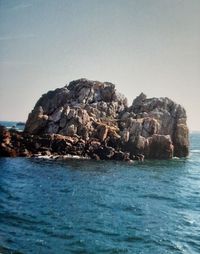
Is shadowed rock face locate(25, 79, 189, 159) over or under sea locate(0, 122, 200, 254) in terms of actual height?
over

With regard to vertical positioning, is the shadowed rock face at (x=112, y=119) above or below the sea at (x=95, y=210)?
above

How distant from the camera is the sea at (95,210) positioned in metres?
32.3

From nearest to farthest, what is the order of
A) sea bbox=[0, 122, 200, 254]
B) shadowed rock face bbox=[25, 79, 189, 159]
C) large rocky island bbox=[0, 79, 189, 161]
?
1. sea bbox=[0, 122, 200, 254]
2. large rocky island bbox=[0, 79, 189, 161]
3. shadowed rock face bbox=[25, 79, 189, 159]

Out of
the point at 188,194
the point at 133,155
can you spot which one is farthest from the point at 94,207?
the point at 133,155

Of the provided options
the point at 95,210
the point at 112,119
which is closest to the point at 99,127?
the point at 112,119

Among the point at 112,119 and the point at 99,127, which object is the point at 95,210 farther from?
the point at 112,119

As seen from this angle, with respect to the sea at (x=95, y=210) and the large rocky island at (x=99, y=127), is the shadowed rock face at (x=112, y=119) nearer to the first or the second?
the large rocky island at (x=99, y=127)

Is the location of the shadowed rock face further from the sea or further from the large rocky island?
the sea

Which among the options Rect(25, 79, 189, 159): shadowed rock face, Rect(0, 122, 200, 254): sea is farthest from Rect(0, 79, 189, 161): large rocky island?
Rect(0, 122, 200, 254): sea

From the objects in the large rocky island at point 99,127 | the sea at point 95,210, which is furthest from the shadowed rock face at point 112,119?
the sea at point 95,210

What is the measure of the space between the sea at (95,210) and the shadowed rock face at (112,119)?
899 inches

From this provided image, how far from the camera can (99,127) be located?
9844 centimetres

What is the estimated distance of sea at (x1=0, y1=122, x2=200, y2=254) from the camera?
32.3m

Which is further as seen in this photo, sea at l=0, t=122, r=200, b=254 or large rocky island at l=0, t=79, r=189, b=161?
large rocky island at l=0, t=79, r=189, b=161
